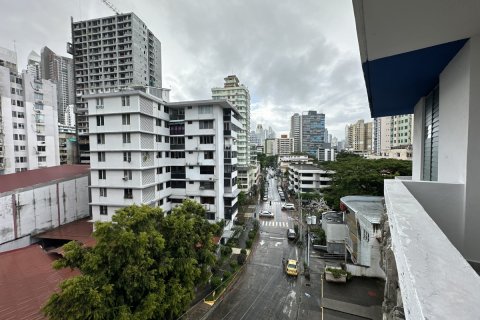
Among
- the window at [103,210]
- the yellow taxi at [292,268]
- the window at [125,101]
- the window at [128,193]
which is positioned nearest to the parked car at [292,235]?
the yellow taxi at [292,268]

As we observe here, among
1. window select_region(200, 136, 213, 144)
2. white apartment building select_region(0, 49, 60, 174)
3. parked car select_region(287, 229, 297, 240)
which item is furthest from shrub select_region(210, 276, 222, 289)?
white apartment building select_region(0, 49, 60, 174)

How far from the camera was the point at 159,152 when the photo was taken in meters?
17.5

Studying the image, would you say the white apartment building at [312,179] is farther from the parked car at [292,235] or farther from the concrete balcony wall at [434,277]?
the concrete balcony wall at [434,277]

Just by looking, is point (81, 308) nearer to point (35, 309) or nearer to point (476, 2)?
point (35, 309)

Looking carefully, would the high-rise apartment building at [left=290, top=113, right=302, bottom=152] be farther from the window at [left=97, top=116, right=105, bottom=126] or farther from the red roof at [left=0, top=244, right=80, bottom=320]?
the red roof at [left=0, top=244, right=80, bottom=320]

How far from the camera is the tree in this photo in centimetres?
545

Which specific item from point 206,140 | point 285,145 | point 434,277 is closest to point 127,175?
point 206,140

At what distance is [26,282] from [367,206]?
18730mm

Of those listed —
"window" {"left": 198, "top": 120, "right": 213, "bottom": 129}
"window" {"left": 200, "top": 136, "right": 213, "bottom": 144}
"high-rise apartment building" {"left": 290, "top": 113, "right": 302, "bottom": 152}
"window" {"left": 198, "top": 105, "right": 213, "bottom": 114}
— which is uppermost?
"high-rise apartment building" {"left": 290, "top": 113, "right": 302, "bottom": 152}

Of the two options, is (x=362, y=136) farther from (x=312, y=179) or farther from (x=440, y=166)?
(x=440, y=166)

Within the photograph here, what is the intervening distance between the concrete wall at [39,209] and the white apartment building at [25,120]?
50.7ft

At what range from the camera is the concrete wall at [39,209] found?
1366 cm

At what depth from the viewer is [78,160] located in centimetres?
3528

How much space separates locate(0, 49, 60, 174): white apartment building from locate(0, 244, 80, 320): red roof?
74.6ft
